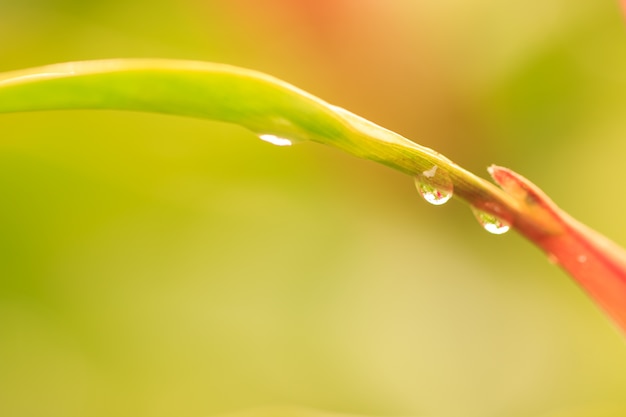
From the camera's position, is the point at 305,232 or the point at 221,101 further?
the point at 305,232

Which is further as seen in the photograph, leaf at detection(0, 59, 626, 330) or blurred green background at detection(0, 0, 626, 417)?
blurred green background at detection(0, 0, 626, 417)

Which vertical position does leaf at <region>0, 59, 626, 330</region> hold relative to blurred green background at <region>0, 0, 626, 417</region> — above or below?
below

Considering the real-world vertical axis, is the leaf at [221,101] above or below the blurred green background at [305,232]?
below

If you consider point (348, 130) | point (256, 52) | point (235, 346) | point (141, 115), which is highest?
point (256, 52)

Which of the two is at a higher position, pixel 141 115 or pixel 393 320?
pixel 141 115

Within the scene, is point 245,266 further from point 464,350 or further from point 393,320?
point 464,350

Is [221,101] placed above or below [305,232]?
below

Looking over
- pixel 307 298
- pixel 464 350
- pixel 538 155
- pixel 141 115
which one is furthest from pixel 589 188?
pixel 141 115

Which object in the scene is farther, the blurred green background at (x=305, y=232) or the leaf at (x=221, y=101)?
the blurred green background at (x=305, y=232)
